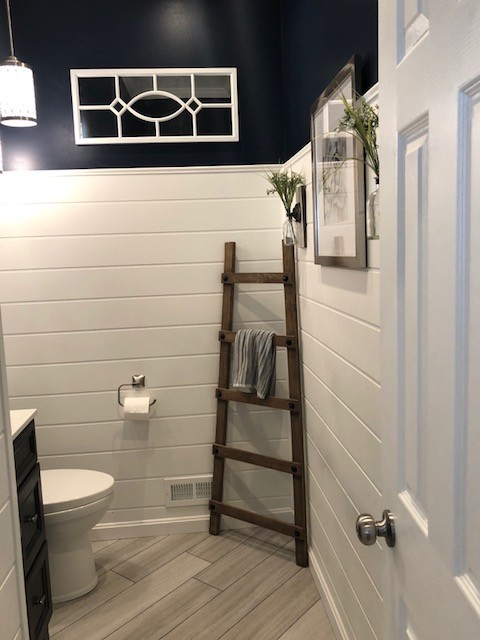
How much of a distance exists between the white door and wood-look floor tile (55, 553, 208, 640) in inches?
69.1

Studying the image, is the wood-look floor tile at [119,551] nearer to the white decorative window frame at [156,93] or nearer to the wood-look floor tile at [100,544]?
the wood-look floor tile at [100,544]

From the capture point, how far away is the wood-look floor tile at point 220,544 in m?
3.08

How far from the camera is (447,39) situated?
2.48ft

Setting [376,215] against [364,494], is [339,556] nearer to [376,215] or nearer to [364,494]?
[364,494]

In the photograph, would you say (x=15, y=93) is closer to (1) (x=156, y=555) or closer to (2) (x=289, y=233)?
(2) (x=289, y=233)

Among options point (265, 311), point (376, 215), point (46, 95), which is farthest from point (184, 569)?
point (46, 95)

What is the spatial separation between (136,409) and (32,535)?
0.96 metres

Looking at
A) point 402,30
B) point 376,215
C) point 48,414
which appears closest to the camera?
point 402,30

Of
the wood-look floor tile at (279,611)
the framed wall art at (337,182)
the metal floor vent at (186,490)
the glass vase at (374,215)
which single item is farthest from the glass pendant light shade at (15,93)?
the wood-look floor tile at (279,611)

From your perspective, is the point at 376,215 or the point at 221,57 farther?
the point at 221,57

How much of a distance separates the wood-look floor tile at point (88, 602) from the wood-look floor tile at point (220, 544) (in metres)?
0.42

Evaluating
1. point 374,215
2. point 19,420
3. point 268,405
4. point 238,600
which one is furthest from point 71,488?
point 374,215

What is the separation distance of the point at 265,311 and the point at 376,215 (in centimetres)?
178

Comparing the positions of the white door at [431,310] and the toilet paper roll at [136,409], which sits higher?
the white door at [431,310]
